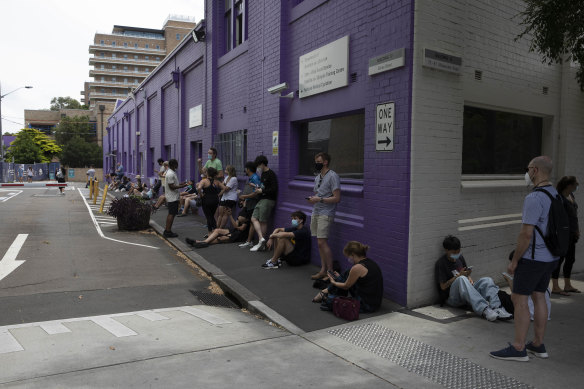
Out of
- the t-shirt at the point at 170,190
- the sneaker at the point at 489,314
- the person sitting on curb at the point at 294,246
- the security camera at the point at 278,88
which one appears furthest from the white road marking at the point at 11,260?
the sneaker at the point at 489,314

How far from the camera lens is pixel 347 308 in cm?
570

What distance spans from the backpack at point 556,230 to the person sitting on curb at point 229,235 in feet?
22.7

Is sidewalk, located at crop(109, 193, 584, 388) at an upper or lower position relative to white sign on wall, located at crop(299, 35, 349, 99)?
lower

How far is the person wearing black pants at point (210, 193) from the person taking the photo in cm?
1101

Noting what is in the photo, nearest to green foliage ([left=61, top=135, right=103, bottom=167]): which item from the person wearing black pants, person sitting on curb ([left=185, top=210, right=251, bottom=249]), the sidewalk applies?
the person wearing black pants

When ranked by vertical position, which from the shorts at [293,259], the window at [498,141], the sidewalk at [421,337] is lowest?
the sidewalk at [421,337]

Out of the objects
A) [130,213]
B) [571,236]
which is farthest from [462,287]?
[130,213]

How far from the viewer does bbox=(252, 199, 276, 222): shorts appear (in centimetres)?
972

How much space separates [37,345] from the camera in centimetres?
468

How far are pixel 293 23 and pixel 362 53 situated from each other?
Result: 266 cm

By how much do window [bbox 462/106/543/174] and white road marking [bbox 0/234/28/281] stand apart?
780cm

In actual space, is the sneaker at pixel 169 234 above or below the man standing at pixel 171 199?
below

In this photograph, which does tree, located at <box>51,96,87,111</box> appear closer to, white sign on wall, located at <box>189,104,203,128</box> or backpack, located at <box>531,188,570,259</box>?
white sign on wall, located at <box>189,104,203,128</box>

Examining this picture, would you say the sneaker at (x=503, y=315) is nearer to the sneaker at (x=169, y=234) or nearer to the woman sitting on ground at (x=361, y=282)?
the woman sitting on ground at (x=361, y=282)
